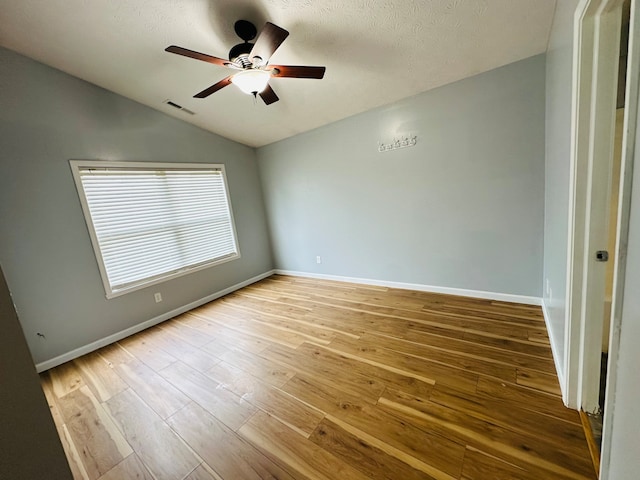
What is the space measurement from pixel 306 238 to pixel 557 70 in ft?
10.7

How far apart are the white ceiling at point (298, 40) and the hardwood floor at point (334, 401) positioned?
238 cm

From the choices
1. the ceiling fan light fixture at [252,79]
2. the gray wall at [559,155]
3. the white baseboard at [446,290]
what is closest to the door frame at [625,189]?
the gray wall at [559,155]

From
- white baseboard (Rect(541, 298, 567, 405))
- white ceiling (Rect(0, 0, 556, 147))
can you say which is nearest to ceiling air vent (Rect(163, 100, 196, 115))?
white ceiling (Rect(0, 0, 556, 147))

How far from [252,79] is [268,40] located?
334 millimetres

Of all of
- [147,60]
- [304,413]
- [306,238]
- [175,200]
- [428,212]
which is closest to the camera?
[304,413]

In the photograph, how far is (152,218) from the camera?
3.18 meters

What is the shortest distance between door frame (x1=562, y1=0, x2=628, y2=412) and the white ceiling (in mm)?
915

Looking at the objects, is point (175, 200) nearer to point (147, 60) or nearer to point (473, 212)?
point (147, 60)

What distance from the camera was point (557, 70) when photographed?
1638mm

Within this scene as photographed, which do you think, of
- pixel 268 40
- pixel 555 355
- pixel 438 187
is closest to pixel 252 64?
pixel 268 40

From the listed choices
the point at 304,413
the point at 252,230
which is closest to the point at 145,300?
the point at 252,230

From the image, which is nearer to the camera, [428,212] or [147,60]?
[147,60]

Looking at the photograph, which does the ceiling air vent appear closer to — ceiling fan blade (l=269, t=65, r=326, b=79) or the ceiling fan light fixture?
the ceiling fan light fixture

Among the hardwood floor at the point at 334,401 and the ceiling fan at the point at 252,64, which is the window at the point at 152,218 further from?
the ceiling fan at the point at 252,64
